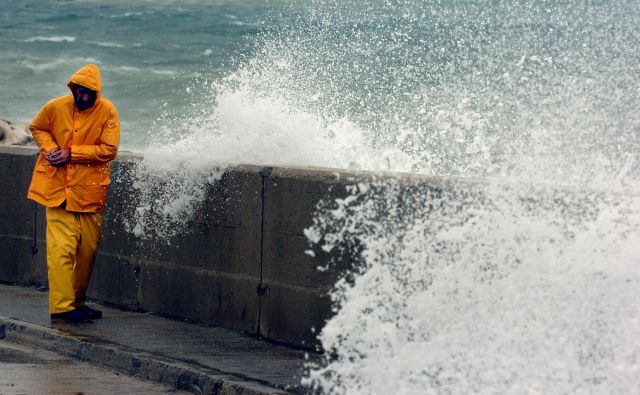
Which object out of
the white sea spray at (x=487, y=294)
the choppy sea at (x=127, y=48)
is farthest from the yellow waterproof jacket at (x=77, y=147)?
the choppy sea at (x=127, y=48)

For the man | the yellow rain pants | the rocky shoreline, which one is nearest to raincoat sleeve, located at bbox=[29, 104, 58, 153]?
the man

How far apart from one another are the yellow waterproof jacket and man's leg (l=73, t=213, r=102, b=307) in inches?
3.9

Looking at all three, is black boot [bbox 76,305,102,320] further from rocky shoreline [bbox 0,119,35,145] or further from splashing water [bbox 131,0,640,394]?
rocky shoreline [bbox 0,119,35,145]

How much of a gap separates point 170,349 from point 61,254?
143cm

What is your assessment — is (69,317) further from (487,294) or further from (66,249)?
(487,294)

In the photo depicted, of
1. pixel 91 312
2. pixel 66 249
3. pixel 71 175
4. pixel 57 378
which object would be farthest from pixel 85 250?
pixel 57 378

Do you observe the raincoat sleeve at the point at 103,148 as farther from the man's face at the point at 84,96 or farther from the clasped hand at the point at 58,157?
the man's face at the point at 84,96

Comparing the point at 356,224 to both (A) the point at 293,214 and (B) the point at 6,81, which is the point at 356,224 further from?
(B) the point at 6,81

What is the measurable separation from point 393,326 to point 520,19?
54269 millimetres

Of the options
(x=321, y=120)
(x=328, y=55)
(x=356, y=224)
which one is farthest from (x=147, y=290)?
(x=328, y=55)

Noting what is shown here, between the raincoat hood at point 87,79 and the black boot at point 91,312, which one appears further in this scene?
the black boot at point 91,312

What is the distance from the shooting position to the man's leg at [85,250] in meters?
9.15

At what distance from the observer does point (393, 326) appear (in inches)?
279

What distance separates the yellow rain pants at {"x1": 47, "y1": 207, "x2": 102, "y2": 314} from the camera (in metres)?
9.07
